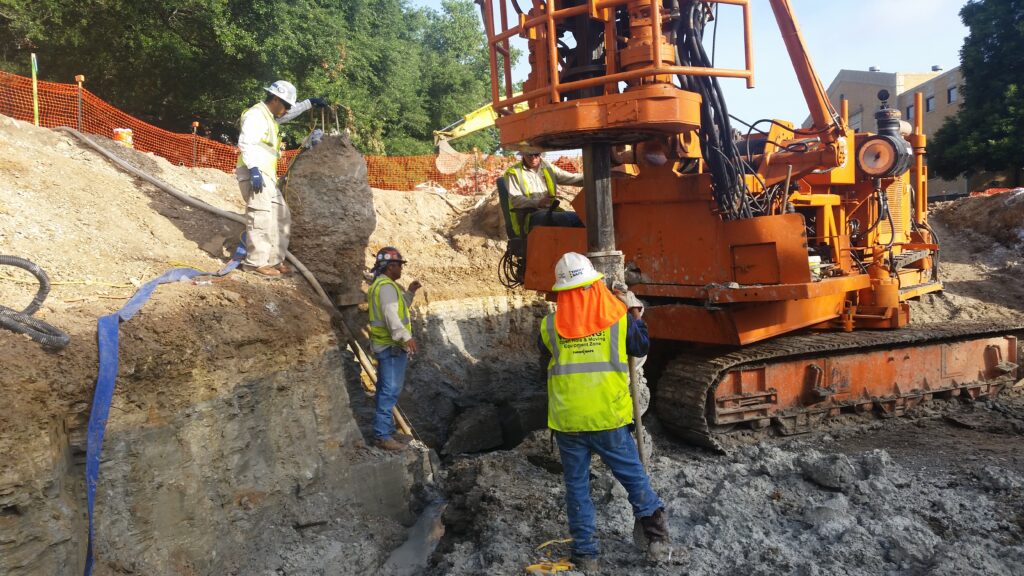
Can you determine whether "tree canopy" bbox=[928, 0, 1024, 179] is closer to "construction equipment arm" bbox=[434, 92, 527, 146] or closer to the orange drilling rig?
"construction equipment arm" bbox=[434, 92, 527, 146]

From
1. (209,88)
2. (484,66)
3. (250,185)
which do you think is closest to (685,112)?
(250,185)

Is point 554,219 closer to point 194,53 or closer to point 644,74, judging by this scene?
point 644,74

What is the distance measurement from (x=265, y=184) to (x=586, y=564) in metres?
4.25

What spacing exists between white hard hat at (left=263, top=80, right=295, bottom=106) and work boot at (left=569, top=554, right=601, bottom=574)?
477cm

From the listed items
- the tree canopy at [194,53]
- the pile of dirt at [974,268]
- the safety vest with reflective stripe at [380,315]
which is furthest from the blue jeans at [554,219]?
the tree canopy at [194,53]

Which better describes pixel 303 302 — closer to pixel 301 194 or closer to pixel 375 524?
pixel 301 194

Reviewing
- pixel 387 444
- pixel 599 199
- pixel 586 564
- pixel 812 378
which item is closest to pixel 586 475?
pixel 586 564

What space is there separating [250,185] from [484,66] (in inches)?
1261

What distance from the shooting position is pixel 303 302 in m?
5.83

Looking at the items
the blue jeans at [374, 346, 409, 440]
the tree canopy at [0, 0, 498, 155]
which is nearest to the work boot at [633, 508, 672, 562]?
the blue jeans at [374, 346, 409, 440]

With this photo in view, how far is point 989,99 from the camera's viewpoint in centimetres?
2386

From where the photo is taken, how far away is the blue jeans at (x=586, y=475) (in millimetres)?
4055

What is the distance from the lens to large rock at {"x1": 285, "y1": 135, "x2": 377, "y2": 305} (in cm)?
657

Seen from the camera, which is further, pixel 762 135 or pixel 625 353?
pixel 762 135
